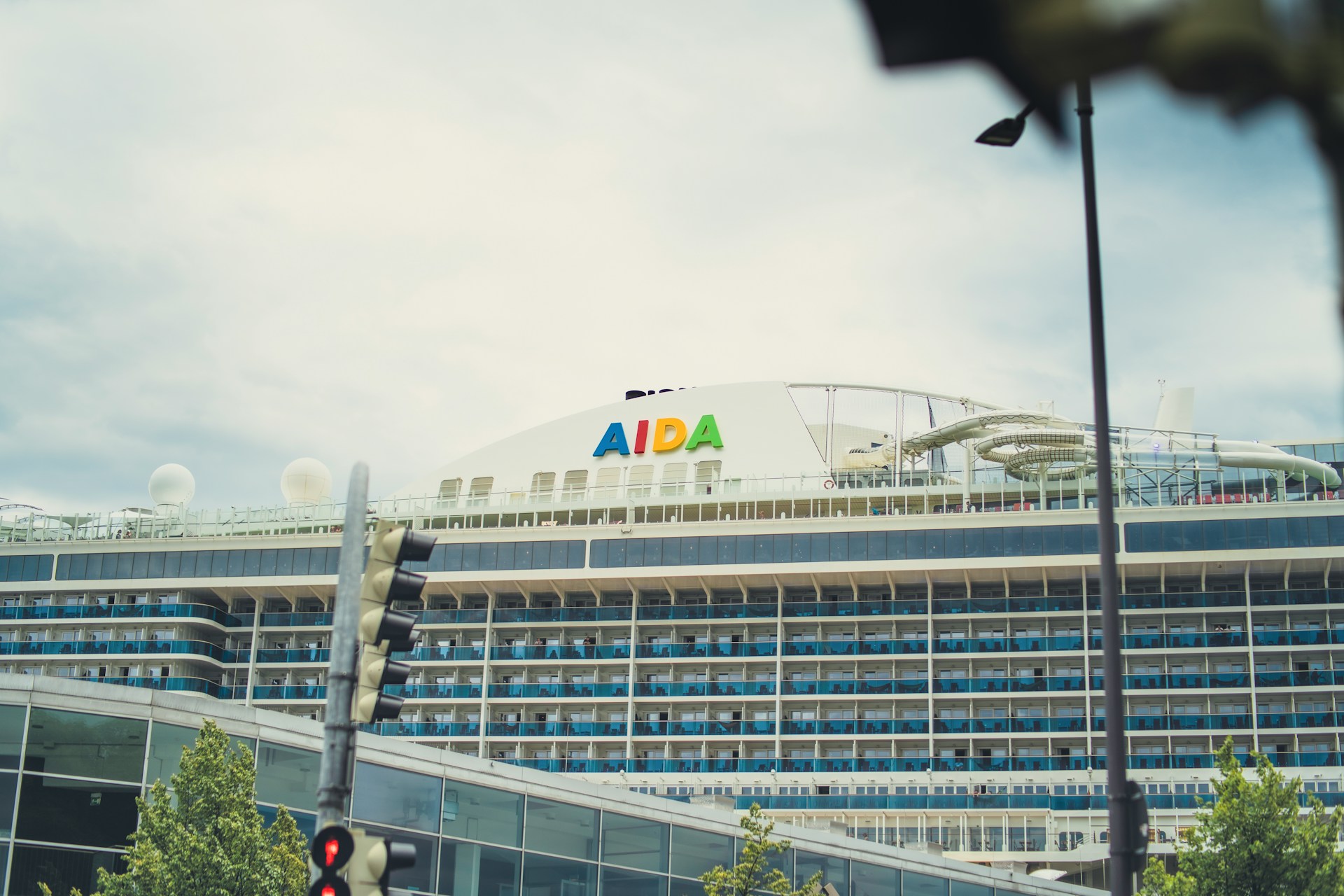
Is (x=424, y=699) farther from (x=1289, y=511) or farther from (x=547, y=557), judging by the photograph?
(x=1289, y=511)

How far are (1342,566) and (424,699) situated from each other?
56.3 metres

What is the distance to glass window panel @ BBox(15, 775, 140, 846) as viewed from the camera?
3469cm

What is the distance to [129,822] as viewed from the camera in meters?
35.8

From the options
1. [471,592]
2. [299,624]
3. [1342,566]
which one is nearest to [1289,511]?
[1342,566]

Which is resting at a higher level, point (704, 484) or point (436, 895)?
point (704, 484)

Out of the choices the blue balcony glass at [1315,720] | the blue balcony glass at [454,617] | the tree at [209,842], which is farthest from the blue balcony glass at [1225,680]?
the tree at [209,842]

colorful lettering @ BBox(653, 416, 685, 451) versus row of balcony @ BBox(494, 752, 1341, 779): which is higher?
colorful lettering @ BBox(653, 416, 685, 451)

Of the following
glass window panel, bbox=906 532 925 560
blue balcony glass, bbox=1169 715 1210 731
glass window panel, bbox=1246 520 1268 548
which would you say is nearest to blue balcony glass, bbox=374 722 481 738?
glass window panel, bbox=906 532 925 560

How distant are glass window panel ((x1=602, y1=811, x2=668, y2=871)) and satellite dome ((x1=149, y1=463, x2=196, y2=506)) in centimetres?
7331

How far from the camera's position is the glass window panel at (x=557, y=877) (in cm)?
3962

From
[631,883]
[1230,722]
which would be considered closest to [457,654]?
[1230,722]

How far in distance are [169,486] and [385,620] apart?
318ft

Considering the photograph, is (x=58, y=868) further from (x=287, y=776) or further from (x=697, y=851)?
(x=697, y=851)

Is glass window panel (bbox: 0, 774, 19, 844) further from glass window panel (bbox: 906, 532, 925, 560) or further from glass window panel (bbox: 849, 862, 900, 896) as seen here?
glass window panel (bbox: 906, 532, 925, 560)
